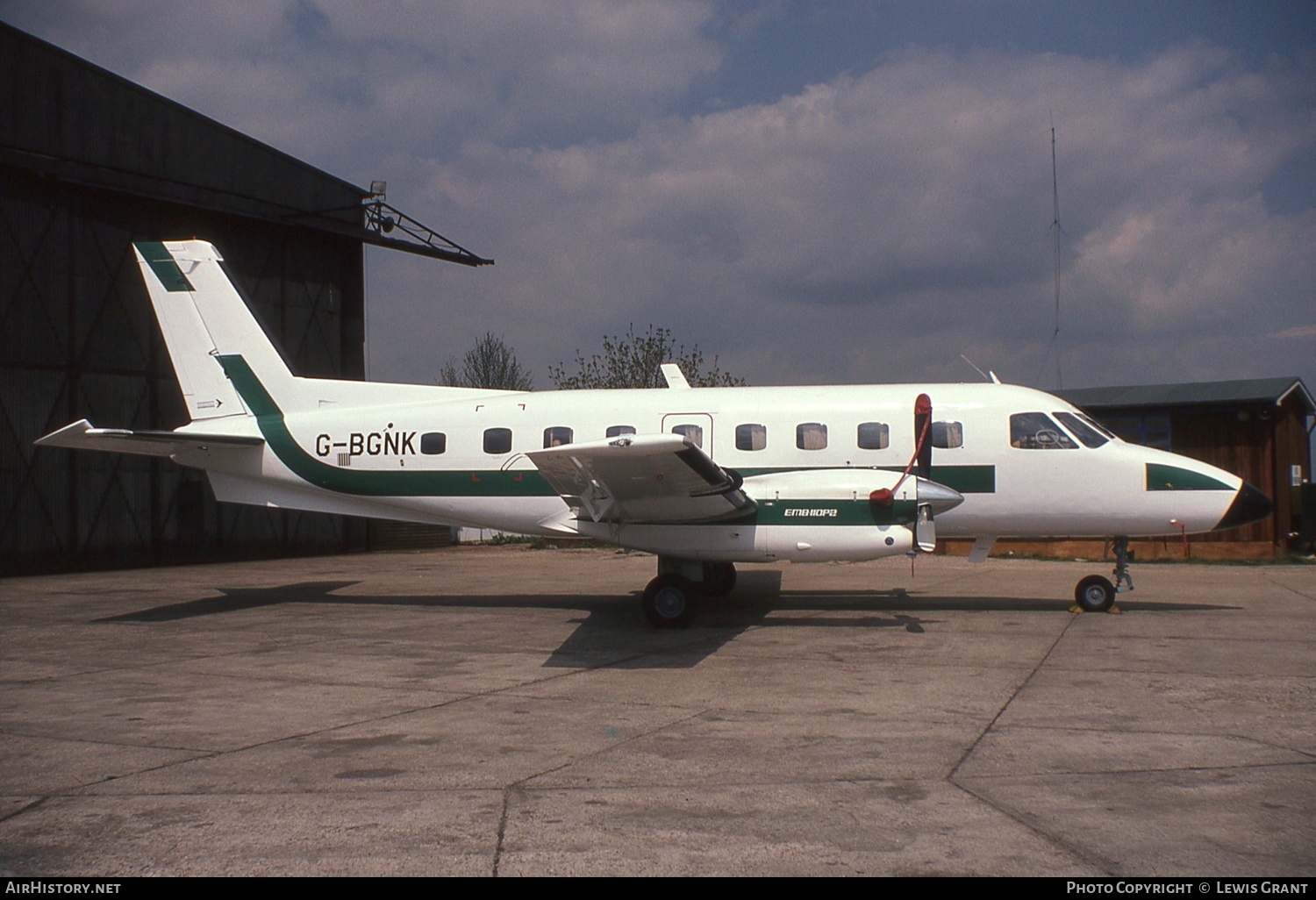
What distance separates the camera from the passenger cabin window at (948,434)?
12508 millimetres

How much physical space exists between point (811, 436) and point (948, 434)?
181 centimetres

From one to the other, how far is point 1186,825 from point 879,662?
15.4ft

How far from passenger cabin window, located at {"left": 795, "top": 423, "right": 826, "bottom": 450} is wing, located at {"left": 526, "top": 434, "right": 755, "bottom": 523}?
1.38 m

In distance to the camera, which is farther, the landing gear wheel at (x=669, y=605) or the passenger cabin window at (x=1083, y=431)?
the passenger cabin window at (x=1083, y=431)

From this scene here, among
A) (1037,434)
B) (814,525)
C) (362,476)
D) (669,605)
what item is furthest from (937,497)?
(362,476)

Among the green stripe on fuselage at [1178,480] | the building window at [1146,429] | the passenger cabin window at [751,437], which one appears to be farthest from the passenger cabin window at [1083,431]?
the building window at [1146,429]

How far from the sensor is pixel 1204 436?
26.2m

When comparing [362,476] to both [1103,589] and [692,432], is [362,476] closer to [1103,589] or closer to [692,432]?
[692,432]

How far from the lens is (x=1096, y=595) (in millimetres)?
12672

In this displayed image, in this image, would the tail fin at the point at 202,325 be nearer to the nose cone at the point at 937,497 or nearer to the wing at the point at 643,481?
the wing at the point at 643,481

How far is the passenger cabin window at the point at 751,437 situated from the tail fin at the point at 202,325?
6991 millimetres

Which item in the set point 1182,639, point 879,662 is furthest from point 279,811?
point 1182,639

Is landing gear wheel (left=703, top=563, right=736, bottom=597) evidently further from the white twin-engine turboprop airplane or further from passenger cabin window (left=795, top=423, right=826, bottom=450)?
passenger cabin window (left=795, top=423, right=826, bottom=450)

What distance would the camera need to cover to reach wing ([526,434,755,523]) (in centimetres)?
944
